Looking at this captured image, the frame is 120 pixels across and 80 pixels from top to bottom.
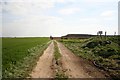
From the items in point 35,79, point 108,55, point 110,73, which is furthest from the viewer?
point 108,55

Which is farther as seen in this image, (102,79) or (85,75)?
(85,75)

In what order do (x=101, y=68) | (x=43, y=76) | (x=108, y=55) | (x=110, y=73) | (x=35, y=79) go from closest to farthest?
(x=35, y=79)
(x=43, y=76)
(x=110, y=73)
(x=101, y=68)
(x=108, y=55)

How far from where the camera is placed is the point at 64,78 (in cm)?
1412

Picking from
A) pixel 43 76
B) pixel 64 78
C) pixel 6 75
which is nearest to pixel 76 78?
pixel 64 78

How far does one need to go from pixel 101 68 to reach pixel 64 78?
5591mm

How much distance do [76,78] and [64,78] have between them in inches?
33.8

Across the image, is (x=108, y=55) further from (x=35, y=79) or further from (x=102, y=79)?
(x=35, y=79)

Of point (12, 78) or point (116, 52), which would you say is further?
point (116, 52)

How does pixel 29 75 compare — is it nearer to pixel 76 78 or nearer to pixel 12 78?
pixel 12 78

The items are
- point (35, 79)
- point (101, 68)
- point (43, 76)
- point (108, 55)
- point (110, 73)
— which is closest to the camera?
point (35, 79)

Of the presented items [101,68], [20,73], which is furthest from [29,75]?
[101,68]

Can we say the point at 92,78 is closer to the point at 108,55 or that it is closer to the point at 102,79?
the point at 102,79

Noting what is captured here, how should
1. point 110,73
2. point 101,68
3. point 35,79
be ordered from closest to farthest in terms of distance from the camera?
point 35,79
point 110,73
point 101,68

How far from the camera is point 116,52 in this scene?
27500mm
